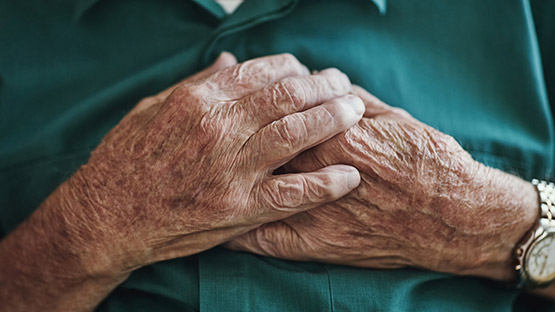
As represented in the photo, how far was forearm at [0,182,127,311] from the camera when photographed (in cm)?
98

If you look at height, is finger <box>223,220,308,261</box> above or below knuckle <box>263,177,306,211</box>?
below

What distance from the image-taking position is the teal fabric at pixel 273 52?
1118mm

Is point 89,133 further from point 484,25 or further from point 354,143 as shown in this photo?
point 484,25

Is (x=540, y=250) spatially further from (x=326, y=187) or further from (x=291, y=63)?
(x=291, y=63)

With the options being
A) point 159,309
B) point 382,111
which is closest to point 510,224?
point 382,111

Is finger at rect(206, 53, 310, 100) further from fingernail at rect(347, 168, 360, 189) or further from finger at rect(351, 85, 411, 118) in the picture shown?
fingernail at rect(347, 168, 360, 189)

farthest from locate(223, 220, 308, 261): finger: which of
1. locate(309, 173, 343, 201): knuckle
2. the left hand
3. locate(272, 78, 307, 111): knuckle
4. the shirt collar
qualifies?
the shirt collar

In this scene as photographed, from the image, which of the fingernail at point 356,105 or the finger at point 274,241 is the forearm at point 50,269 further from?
the fingernail at point 356,105

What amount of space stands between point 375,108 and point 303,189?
28 cm

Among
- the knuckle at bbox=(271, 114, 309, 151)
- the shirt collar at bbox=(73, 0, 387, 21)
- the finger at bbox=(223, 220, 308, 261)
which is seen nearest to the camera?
the knuckle at bbox=(271, 114, 309, 151)

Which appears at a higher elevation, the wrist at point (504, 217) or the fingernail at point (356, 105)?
the fingernail at point (356, 105)

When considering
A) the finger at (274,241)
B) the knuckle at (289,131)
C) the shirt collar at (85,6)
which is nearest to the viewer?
the knuckle at (289,131)

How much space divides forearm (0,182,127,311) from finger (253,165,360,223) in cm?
38

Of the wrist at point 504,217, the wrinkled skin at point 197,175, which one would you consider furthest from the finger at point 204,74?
the wrist at point 504,217
